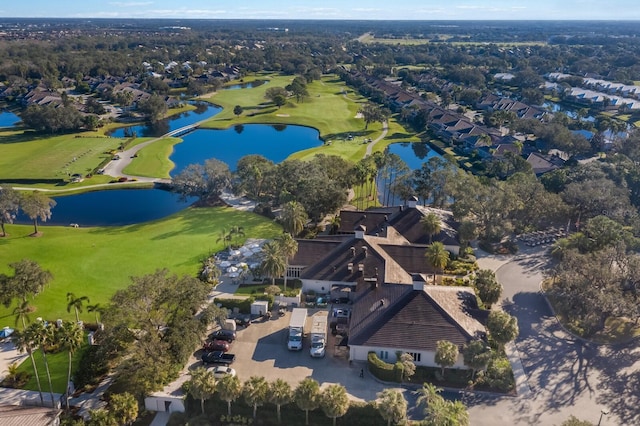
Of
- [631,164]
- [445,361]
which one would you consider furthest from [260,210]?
[631,164]

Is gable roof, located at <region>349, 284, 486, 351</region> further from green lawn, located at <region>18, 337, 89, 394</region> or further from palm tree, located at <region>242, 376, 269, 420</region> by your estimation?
green lawn, located at <region>18, 337, 89, 394</region>

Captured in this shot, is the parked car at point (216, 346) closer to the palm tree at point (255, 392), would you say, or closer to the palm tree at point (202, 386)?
the palm tree at point (202, 386)

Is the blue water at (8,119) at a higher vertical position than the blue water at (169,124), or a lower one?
higher

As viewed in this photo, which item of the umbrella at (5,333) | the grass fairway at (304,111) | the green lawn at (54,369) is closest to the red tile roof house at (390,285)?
the green lawn at (54,369)

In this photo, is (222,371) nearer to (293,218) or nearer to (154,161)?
(293,218)

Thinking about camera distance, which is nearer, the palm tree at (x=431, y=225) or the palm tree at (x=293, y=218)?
the palm tree at (x=431, y=225)

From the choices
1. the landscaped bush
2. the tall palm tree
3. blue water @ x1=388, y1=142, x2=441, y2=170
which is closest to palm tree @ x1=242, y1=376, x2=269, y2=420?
the tall palm tree
